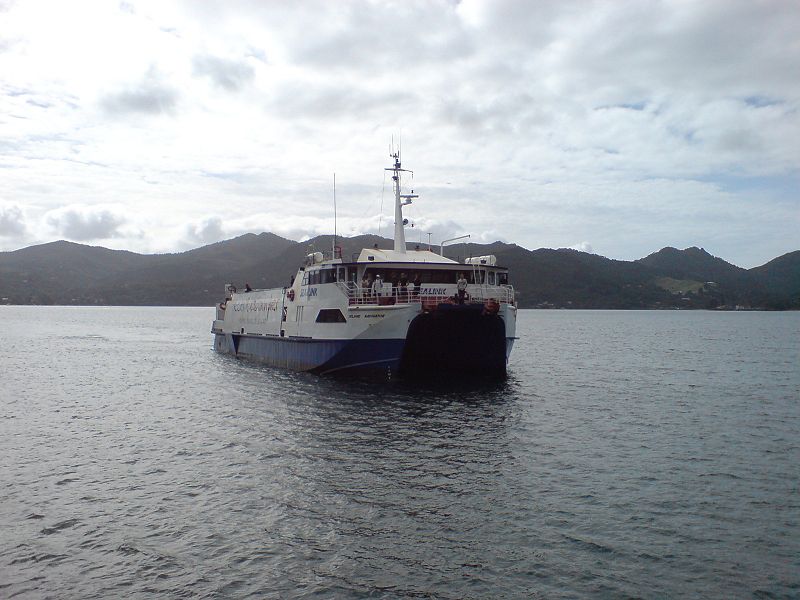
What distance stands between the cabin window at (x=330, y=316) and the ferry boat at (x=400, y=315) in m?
0.05

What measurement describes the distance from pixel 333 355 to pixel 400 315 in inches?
208

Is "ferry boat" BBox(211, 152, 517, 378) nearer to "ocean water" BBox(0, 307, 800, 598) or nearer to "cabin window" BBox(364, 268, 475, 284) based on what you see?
"cabin window" BBox(364, 268, 475, 284)

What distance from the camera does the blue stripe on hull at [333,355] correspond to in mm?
32056

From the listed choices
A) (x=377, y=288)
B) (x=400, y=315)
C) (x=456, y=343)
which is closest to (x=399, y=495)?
(x=400, y=315)

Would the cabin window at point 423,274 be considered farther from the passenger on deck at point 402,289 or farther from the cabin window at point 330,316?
the cabin window at point 330,316

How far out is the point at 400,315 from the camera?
31.1 m

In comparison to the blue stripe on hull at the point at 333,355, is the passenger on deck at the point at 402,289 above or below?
above

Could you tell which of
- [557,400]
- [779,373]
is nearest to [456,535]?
[557,400]

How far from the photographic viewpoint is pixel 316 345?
35906 millimetres

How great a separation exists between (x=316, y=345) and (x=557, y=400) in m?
13.8

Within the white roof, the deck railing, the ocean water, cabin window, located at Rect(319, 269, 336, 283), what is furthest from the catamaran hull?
the white roof

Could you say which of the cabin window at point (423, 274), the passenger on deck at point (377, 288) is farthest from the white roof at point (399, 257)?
the passenger on deck at point (377, 288)

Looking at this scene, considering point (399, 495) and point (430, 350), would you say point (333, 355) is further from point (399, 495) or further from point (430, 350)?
point (399, 495)

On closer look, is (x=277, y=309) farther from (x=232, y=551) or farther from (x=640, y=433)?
(x=232, y=551)
